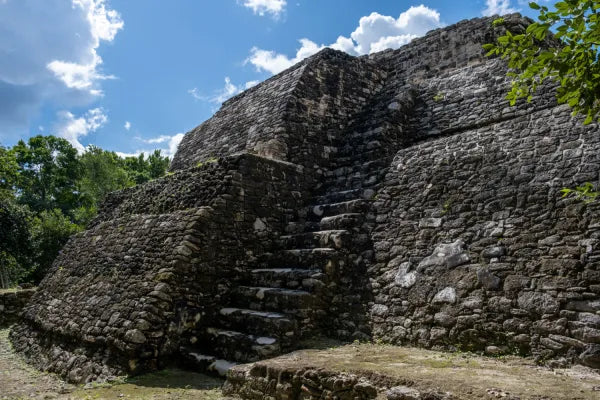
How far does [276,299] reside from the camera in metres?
5.50

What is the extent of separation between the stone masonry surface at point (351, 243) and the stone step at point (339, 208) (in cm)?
3

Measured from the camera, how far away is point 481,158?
5.64 meters

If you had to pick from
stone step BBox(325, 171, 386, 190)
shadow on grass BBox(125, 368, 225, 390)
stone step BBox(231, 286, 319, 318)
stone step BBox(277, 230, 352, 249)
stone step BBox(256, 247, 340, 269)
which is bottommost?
shadow on grass BBox(125, 368, 225, 390)

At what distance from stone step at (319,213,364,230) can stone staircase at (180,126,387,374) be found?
0.02m

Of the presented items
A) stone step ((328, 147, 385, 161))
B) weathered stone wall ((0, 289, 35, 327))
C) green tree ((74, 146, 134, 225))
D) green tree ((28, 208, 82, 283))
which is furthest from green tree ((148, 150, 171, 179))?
stone step ((328, 147, 385, 161))

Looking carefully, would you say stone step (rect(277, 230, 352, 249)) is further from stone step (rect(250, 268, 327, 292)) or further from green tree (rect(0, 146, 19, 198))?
green tree (rect(0, 146, 19, 198))

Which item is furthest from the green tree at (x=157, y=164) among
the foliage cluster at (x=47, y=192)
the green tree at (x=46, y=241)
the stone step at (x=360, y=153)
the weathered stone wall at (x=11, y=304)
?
the stone step at (x=360, y=153)

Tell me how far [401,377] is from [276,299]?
8.04 feet

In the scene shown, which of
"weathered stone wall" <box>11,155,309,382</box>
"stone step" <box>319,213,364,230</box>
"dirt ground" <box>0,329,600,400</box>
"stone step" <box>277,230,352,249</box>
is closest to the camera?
"dirt ground" <box>0,329,600,400</box>

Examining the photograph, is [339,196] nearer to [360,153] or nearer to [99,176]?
[360,153]

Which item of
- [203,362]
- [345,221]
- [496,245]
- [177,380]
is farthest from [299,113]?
[177,380]

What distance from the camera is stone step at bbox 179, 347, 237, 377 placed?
4929mm

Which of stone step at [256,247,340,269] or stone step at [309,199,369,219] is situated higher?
stone step at [309,199,369,219]

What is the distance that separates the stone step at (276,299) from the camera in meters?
5.22
